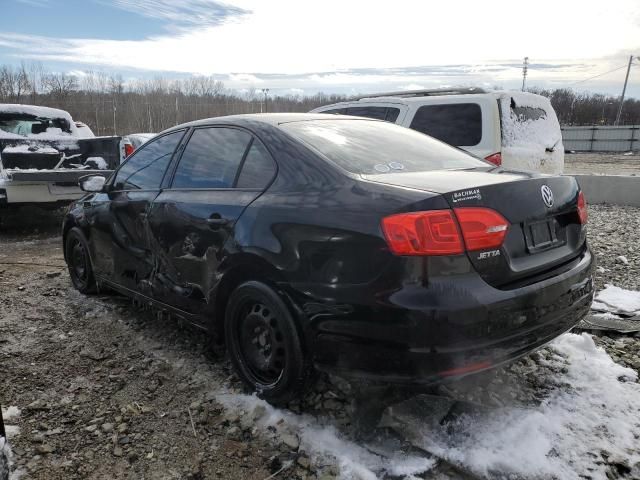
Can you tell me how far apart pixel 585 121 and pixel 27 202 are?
6028 cm

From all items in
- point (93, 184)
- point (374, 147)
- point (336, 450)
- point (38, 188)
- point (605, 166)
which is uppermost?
point (374, 147)

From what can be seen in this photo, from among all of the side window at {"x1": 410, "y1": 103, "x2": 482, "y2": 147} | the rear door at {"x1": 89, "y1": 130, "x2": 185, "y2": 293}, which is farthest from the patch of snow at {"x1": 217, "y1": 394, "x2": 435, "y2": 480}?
the side window at {"x1": 410, "y1": 103, "x2": 482, "y2": 147}

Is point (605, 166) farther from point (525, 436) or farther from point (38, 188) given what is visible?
point (525, 436)

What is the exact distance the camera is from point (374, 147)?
2.95 meters

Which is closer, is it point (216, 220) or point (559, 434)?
point (559, 434)

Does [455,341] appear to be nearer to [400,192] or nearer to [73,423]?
[400,192]

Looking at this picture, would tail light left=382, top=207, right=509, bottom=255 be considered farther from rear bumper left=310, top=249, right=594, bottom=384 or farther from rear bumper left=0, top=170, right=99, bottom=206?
rear bumper left=0, top=170, right=99, bottom=206

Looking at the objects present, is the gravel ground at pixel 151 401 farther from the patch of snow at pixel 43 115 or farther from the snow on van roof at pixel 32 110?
the snow on van roof at pixel 32 110

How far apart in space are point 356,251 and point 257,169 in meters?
0.95

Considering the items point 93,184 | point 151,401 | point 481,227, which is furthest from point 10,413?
point 481,227

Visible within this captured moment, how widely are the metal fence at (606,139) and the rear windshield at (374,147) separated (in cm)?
3186

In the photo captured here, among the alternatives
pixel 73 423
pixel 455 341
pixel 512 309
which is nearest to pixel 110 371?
pixel 73 423

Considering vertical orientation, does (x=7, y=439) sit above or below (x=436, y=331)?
below

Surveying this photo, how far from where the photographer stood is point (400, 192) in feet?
7.43
